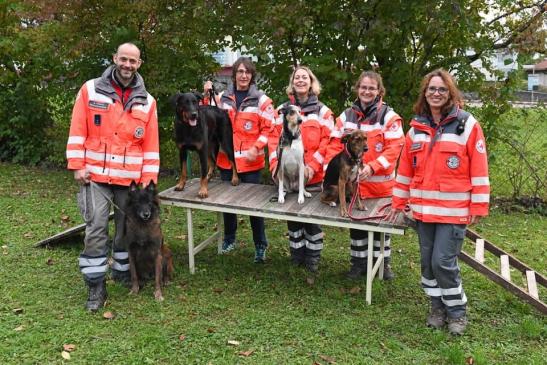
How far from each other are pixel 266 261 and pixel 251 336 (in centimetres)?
172

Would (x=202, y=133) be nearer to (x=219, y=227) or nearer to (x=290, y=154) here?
(x=290, y=154)

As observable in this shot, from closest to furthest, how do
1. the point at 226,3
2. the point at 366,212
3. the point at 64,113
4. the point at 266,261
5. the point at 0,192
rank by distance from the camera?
the point at 366,212 → the point at 266,261 → the point at 226,3 → the point at 0,192 → the point at 64,113

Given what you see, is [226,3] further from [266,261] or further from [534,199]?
[534,199]

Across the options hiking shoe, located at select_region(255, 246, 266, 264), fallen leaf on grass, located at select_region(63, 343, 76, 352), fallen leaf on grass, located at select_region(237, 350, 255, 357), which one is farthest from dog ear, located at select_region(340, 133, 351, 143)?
fallen leaf on grass, located at select_region(63, 343, 76, 352)

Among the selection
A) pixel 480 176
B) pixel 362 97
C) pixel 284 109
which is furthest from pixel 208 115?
pixel 480 176

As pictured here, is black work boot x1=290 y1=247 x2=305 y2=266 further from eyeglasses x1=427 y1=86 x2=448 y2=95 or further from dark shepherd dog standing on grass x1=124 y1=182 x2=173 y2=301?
eyeglasses x1=427 y1=86 x2=448 y2=95

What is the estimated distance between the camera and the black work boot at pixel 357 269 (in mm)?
5328

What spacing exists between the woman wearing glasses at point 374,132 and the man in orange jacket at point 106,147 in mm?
1828

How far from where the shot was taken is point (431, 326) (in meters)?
4.29

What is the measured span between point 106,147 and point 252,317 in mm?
1949

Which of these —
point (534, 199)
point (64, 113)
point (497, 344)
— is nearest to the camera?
point (497, 344)

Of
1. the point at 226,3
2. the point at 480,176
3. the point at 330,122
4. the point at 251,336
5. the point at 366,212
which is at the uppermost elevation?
the point at 226,3

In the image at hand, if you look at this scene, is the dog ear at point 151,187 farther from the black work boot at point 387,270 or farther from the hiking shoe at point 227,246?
the black work boot at point 387,270

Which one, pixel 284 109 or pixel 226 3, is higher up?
pixel 226 3
